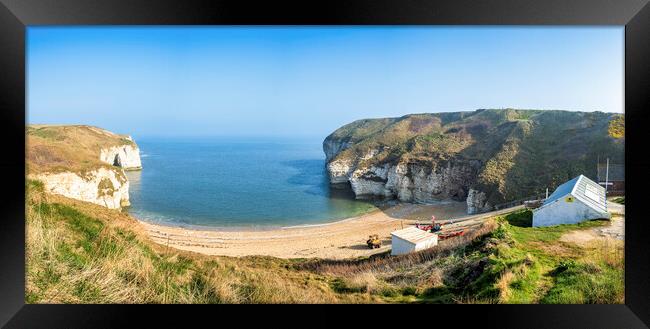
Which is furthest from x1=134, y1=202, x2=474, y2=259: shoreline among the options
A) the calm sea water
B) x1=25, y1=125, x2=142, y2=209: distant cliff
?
x1=25, y1=125, x2=142, y2=209: distant cliff

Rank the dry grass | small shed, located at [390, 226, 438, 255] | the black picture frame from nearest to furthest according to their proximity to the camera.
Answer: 1. the black picture frame
2. the dry grass
3. small shed, located at [390, 226, 438, 255]

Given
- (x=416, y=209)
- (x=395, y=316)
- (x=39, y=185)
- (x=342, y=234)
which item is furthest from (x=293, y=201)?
(x=395, y=316)

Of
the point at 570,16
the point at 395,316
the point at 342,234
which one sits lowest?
the point at 342,234

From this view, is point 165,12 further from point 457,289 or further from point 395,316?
point 457,289

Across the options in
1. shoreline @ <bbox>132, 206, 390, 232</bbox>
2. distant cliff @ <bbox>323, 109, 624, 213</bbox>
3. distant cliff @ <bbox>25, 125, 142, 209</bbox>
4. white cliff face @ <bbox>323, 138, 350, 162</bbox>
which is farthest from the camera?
white cliff face @ <bbox>323, 138, 350, 162</bbox>

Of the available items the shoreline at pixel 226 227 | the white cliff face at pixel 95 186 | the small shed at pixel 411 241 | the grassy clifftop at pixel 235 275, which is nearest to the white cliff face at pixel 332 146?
the shoreline at pixel 226 227

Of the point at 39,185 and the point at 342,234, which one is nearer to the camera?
the point at 39,185

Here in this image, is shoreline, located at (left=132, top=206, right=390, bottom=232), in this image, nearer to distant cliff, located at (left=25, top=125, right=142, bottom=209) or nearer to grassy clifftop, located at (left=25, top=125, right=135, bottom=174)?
distant cliff, located at (left=25, top=125, right=142, bottom=209)

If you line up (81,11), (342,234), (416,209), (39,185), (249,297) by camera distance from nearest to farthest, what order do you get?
(81,11) → (249,297) → (39,185) → (342,234) → (416,209)
